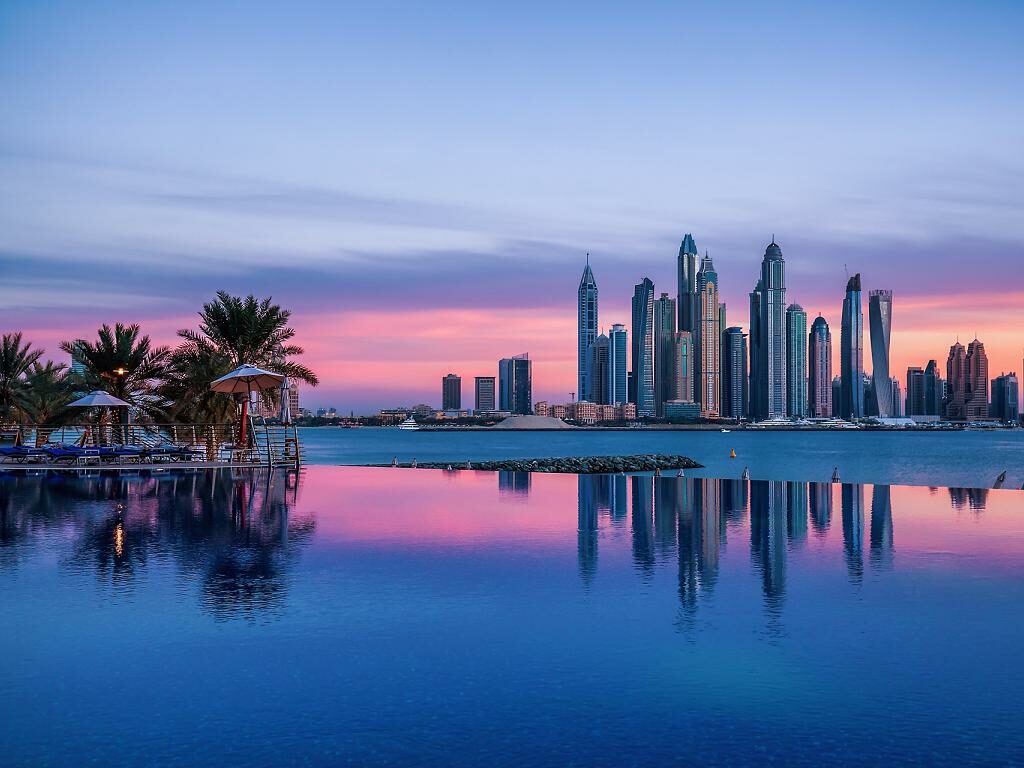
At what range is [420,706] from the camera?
7277mm

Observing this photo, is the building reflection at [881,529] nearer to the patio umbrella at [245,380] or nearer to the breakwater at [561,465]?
the breakwater at [561,465]

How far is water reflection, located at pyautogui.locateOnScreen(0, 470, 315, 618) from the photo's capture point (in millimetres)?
12211

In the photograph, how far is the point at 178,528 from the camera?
1738cm

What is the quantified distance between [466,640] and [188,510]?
13.1 metres

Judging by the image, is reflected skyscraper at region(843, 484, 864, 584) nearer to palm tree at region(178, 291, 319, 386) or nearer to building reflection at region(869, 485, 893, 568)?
building reflection at region(869, 485, 893, 568)

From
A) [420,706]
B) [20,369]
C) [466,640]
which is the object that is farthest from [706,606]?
[20,369]

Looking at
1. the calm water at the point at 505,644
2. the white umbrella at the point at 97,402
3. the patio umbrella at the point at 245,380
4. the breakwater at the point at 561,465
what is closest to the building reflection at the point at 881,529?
the calm water at the point at 505,644

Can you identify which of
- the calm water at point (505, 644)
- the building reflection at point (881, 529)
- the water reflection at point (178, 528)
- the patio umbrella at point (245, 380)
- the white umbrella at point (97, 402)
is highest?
the patio umbrella at point (245, 380)

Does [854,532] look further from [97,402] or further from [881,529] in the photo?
[97,402]

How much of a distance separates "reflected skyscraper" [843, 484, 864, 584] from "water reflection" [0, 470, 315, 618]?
26.3 ft

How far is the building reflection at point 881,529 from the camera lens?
1469 centimetres

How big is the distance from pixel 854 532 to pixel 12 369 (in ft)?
122

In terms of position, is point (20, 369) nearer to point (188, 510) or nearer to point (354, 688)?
point (188, 510)

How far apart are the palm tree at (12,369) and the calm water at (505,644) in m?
25.8
